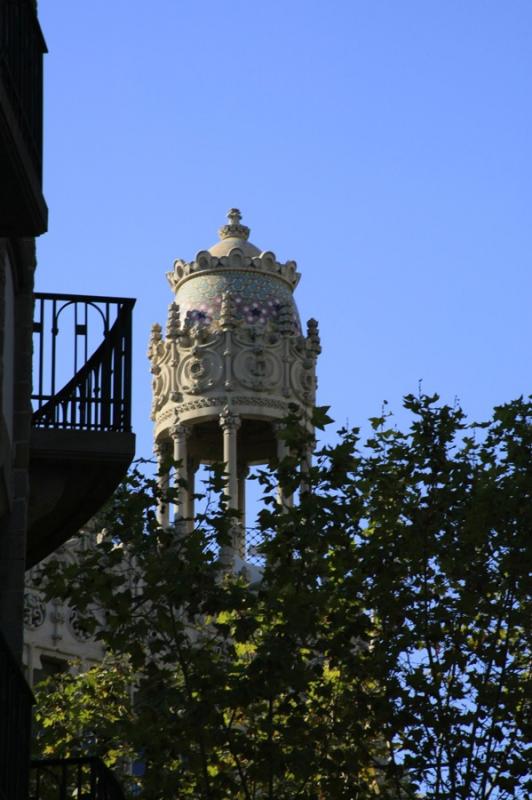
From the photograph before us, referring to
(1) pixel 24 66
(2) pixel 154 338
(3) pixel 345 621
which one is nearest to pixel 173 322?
(2) pixel 154 338

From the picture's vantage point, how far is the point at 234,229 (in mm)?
62594

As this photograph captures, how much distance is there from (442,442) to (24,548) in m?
9.51

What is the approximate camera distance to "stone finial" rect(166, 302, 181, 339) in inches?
2367

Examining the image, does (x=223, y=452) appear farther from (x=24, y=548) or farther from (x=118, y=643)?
(x=24, y=548)

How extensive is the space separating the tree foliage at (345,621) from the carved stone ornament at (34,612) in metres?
16.4

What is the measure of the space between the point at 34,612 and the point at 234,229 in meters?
17.4

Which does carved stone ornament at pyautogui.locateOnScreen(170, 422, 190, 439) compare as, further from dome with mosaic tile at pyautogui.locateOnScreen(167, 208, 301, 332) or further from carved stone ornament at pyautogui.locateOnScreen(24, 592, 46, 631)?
carved stone ornament at pyautogui.locateOnScreen(24, 592, 46, 631)

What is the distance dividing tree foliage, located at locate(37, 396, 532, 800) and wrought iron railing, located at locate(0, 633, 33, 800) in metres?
5.41

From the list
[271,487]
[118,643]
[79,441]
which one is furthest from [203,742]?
[79,441]

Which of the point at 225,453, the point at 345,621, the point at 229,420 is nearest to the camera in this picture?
the point at 345,621

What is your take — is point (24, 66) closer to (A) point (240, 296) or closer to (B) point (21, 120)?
(B) point (21, 120)

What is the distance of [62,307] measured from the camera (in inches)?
940

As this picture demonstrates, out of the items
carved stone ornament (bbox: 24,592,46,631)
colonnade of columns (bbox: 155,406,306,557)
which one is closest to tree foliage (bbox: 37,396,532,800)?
carved stone ornament (bbox: 24,592,46,631)

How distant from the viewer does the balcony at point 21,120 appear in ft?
61.2
